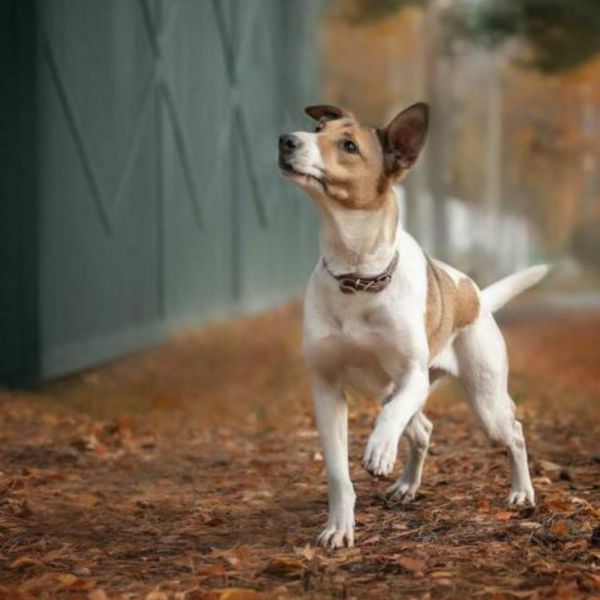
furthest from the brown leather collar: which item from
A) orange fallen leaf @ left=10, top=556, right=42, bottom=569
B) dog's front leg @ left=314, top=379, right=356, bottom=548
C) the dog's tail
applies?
orange fallen leaf @ left=10, top=556, right=42, bottom=569

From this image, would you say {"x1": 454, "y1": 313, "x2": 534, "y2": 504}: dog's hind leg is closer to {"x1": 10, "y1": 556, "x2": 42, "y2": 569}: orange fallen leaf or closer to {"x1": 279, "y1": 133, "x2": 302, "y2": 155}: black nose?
{"x1": 279, "y1": 133, "x2": 302, "y2": 155}: black nose

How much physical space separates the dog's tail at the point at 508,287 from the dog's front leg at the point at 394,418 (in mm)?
1061

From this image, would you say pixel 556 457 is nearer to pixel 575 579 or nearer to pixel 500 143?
pixel 575 579

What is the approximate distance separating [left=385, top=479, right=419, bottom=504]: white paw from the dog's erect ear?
1.94m

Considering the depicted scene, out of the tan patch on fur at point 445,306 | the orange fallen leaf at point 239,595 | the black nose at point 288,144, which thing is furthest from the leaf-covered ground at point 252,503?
the black nose at point 288,144

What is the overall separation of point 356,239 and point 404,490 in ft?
5.30

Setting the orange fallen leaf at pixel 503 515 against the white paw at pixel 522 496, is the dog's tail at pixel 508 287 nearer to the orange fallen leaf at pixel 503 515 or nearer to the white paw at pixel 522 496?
the white paw at pixel 522 496

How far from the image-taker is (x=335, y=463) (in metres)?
5.23

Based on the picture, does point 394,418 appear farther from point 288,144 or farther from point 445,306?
point 288,144

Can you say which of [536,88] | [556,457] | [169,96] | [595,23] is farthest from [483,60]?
[556,457]

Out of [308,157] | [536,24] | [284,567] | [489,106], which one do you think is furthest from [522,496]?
[489,106]

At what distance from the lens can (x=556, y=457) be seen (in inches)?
293

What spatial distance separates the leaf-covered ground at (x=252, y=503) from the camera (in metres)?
4.67

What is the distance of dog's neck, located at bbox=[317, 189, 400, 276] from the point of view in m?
5.16
